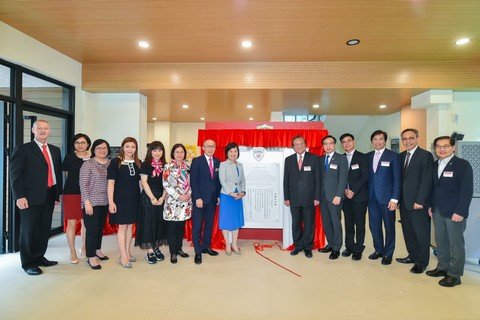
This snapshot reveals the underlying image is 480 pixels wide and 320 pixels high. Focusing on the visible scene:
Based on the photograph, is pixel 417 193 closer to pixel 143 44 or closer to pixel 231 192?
pixel 231 192

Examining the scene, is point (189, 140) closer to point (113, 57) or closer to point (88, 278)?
point (113, 57)

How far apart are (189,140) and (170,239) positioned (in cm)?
896

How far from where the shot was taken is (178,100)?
666cm

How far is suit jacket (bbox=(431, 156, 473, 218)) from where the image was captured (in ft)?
9.23

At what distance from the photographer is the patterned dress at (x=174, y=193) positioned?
3.34m

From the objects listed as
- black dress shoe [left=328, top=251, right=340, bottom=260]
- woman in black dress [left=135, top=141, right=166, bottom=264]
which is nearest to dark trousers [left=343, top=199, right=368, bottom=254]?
black dress shoe [left=328, top=251, right=340, bottom=260]

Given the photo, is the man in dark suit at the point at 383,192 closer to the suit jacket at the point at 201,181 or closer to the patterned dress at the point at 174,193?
the suit jacket at the point at 201,181

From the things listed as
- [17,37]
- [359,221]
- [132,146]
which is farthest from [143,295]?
[17,37]

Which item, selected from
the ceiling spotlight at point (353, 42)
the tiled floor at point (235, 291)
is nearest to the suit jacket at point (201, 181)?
the tiled floor at point (235, 291)

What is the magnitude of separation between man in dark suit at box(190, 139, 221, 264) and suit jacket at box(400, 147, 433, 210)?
2.27 m

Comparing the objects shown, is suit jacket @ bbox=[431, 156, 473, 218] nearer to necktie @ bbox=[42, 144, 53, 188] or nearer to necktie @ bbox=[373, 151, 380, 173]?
necktie @ bbox=[373, 151, 380, 173]

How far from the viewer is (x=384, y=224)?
11.4 ft

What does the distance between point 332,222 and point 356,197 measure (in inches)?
17.6

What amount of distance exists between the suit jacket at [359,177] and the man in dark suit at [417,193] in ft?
1.35
